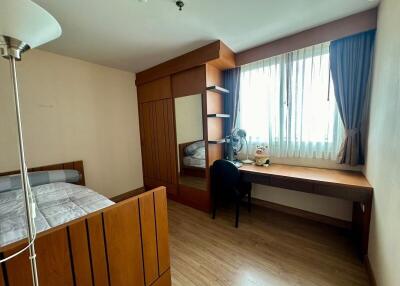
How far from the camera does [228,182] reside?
2186mm

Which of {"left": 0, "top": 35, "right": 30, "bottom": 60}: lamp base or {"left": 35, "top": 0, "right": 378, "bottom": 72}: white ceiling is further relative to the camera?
{"left": 35, "top": 0, "right": 378, "bottom": 72}: white ceiling

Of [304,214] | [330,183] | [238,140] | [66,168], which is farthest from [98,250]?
[304,214]

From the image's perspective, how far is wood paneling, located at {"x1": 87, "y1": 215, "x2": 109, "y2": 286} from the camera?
89 centimetres

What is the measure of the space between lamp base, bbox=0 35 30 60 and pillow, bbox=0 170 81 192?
Answer: 201 cm

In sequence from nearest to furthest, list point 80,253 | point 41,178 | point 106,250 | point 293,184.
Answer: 1. point 80,253
2. point 106,250
3. point 293,184
4. point 41,178

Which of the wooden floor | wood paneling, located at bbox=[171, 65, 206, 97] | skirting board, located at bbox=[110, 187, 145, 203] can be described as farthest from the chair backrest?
skirting board, located at bbox=[110, 187, 145, 203]

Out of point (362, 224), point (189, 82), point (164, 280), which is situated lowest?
point (164, 280)

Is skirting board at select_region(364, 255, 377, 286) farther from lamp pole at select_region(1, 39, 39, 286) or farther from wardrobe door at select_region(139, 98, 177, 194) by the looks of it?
wardrobe door at select_region(139, 98, 177, 194)

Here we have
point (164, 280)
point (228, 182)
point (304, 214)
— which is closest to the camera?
point (164, 280)

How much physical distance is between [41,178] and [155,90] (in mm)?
2020

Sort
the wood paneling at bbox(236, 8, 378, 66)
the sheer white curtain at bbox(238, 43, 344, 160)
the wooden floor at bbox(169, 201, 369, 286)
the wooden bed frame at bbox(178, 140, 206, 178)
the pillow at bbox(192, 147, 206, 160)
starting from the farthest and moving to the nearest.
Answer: the wooden bed frame at bbox(178, 140, 206, 178) < the pillow at bbox(192, 147, 206, 160) < the sheer white curtain at bbox(238, 43, 344, 160) < the wood paneling at bbox(236, 8, 378, 66) < the wooden floor at bbox(169, 201, 369, 286)

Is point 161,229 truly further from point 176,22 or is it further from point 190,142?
point 176,22

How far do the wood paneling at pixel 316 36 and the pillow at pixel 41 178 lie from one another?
9.50ft

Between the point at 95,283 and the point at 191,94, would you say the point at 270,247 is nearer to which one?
the point at 95,283
